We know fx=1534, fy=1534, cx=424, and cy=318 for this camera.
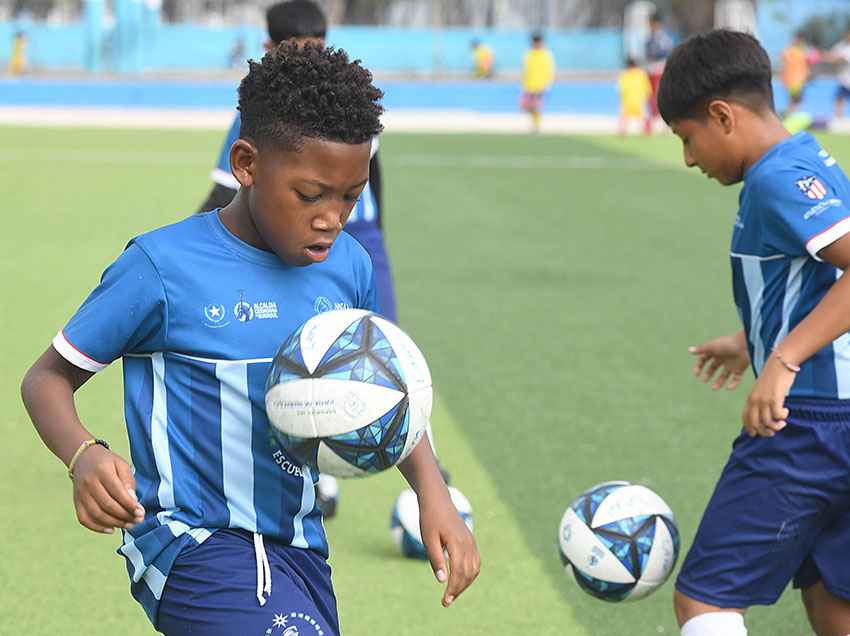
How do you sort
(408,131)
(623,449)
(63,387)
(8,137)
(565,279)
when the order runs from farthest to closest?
(408,131) → (8,137) → (565,279) → (623,449) → (63,387)

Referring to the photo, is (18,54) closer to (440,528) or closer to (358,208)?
(358,208)

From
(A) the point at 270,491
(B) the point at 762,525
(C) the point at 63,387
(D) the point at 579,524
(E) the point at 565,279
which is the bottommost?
(E) the point at 565,279

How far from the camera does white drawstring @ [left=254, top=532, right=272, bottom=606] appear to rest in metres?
3.23

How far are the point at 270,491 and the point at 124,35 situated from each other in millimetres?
45661

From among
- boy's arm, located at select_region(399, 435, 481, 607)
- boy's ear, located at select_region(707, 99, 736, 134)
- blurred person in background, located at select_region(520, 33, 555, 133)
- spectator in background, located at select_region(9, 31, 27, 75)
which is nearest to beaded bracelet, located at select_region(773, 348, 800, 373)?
boy's ear, located at select_region(707, 99, 736, 134)

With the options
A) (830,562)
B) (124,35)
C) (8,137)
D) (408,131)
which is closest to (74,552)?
(830,562)

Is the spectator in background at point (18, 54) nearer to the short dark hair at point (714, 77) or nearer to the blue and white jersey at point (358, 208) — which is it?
the blue and white jersey at point (358, 208)

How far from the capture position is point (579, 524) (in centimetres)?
469

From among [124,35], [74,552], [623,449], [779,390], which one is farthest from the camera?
[124,35]

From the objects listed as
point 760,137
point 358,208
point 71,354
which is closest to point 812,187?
point 760,137

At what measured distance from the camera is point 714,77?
409cm

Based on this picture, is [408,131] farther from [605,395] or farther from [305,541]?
[305,541]

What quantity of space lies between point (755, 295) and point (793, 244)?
0.25 m

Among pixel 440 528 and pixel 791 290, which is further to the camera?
pixel 791 290
